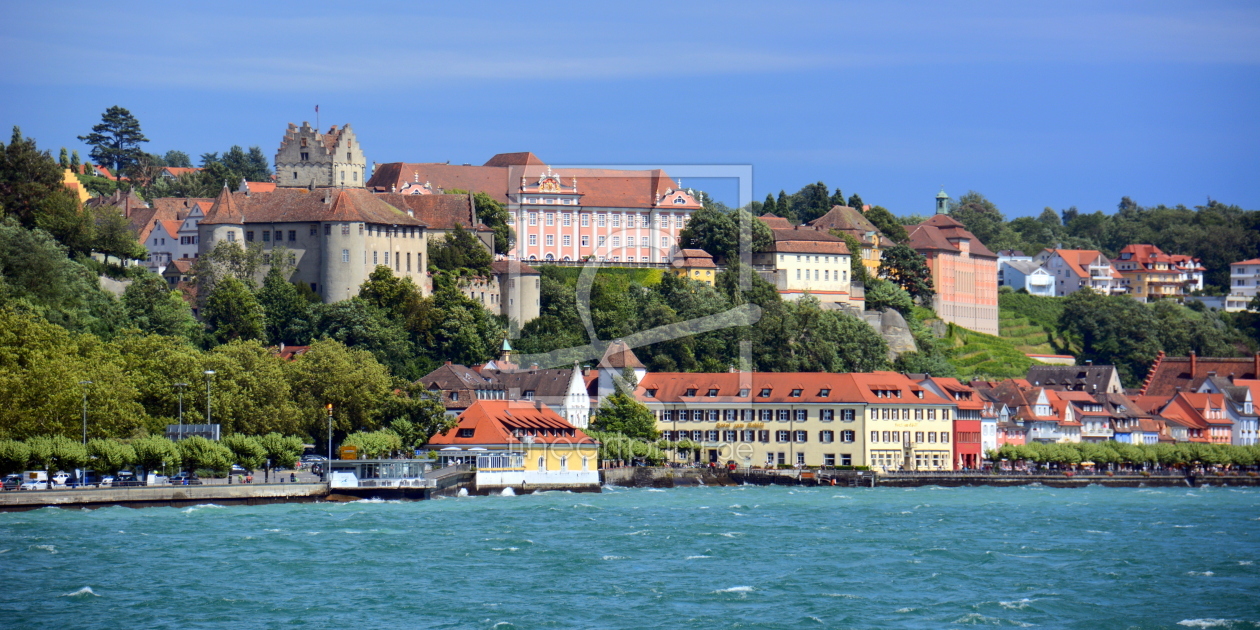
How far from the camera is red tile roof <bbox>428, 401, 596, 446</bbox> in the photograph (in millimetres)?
79250

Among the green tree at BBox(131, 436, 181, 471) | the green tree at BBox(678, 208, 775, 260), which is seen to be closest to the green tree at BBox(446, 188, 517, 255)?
the green tree at BBox(678, 208, 775, 260)

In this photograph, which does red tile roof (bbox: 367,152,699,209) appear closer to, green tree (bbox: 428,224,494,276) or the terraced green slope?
green tree (bbox: 428,224,494,276)

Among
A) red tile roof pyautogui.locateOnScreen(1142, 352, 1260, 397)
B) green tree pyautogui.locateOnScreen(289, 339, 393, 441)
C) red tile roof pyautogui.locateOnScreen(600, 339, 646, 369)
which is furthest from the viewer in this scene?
red tile roof pyautogui.locateOnScreen(1142, 352, 1260, 397)

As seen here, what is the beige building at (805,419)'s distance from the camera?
9356 centimetres

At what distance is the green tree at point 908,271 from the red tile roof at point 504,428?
178ft

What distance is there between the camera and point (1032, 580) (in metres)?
52.6

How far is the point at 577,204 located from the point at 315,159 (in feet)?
58.7

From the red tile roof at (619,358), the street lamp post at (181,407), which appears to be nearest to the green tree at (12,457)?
the street lamp post at (181,407)

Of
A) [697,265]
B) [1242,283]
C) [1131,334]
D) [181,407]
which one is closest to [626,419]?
[181,407]

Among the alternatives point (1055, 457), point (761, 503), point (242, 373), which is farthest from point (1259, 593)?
point (1055, 457)

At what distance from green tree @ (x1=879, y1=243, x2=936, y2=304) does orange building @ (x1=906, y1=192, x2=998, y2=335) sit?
174 cm

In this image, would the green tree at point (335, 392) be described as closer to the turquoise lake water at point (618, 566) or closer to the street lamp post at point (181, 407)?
the street lamp post at point (181, 407)

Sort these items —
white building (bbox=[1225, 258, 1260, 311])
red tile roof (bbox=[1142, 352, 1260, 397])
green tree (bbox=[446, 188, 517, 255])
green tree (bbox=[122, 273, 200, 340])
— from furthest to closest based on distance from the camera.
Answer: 1. white building (bbox=[1225, 258, 1260, 311])
2. red tile roof (bbox=[1142, 352, 1260, 397])
3. green tree (bbox=[446, 188, 517, 255])
4. green tree (bbox=[122, 273, 200, 340])

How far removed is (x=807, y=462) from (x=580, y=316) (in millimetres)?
18666
